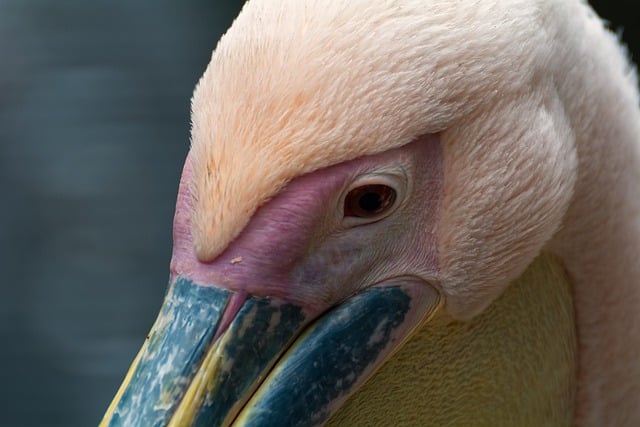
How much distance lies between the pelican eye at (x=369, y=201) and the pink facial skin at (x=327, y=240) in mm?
11

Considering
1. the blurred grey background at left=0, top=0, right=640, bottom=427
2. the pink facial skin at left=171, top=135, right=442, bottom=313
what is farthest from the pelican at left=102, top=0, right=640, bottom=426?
the blurred grey background at left=0, top=0, right=640, bottom=427

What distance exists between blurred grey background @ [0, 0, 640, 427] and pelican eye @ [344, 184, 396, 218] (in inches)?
119

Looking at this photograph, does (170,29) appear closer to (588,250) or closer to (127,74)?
(127,74)

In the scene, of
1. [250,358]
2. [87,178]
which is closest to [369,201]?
[250,358]

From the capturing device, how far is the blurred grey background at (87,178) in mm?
4676

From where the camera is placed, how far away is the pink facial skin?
5.40 feet

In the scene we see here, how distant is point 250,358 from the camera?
1.67m

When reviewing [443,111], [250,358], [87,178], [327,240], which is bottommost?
[250,358]

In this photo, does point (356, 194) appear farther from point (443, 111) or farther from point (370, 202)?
point (443, 111)

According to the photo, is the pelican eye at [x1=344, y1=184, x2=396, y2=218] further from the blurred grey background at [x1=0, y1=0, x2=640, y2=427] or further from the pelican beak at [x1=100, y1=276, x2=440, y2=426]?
the blurred grey background at [x1=0, y1=0, x2=640, y2=427]

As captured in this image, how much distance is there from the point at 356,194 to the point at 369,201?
0.02 meters

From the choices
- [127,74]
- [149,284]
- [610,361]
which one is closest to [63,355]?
[149,284]

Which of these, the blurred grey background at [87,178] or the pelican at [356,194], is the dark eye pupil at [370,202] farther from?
the blurred grey background at [87,178]

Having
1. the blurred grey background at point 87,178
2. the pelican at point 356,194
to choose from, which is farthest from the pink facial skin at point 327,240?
the blurred grey background at point 87,178
